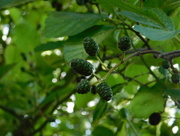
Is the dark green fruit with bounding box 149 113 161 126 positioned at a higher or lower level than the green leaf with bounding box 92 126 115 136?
lower

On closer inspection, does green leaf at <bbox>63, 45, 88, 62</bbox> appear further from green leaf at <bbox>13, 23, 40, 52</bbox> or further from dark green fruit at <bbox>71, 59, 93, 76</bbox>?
green leaf at <bbox>13, 23, 40, 52</bbox>

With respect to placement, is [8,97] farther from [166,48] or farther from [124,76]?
[166,48]

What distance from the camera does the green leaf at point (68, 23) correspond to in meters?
0.99

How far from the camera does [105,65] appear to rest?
1336 mm

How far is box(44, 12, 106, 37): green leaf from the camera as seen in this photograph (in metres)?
0.99

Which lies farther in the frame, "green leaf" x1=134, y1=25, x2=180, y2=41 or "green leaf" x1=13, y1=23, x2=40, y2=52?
"green leaf" x1=13, y1=23, x2=40, y2=52

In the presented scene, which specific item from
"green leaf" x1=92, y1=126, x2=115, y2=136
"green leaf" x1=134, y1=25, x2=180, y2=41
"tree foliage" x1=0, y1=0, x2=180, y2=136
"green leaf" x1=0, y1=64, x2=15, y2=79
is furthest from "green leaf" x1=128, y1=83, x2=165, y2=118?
"green leaf" x1=0, y1=64, x2=15, y2=79

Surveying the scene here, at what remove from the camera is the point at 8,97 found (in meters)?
1.85

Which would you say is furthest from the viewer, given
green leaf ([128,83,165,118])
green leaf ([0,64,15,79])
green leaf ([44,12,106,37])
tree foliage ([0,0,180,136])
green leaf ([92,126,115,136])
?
green leaf ([0,64,15,79])

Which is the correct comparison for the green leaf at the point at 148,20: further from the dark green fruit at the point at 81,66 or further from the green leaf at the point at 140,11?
the dark green fruit at the point at 81,66

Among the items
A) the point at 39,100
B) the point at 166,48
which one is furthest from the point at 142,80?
the point at 39,100

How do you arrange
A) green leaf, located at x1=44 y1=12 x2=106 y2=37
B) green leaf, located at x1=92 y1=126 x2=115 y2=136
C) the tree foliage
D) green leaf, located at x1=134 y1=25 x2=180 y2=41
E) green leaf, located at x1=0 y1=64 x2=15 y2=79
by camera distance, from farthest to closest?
green leaf, located at x1=0 y1=64 x2=15 y2=79 → green leaf, located at x1=92 y1=126 x2=115 y2=136 → green leaf, located at x1=44 y1=12 x2=106 y2=37 → the tree foliage → green leaf, located at x1=134 y1=25 x2=180 y2=41

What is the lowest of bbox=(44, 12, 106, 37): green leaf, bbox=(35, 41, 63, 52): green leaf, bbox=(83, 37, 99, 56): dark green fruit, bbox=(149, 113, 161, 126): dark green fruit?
bbox=(149, 113, 161, 126): dark green fruit

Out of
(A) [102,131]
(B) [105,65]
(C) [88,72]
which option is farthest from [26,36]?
(C) [88,72]
